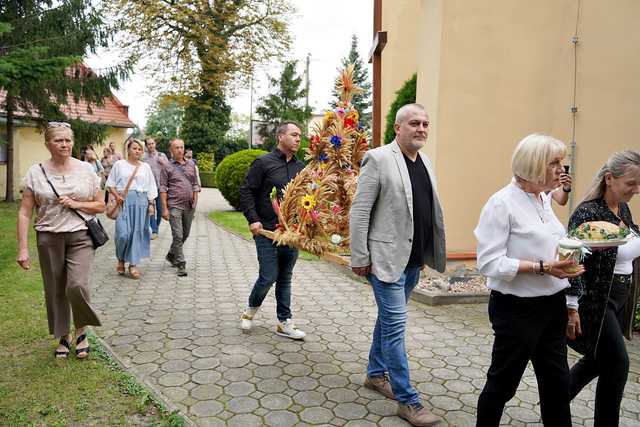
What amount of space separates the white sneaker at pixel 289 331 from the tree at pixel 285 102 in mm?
37231

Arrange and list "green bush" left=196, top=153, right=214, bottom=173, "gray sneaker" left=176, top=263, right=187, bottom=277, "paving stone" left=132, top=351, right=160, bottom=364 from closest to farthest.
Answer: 1. "paving stone" left=132, top=351, right=160, bottom=364
2. "gray sneaker" left=176, top=263, right=187, bottom=277
3. "green bush" left=196, top=153, right=214, bottom=173

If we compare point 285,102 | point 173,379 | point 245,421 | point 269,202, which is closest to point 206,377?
point 173,379

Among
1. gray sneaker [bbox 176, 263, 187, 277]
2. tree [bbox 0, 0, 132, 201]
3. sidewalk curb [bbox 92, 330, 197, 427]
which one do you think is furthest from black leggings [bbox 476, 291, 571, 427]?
tree [bbox 0, 0, 132, 201]

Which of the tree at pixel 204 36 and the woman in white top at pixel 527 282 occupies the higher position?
the tree at pixel 204 36

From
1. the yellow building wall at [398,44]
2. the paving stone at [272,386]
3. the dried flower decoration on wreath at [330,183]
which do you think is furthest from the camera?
the yellow building wall at [398,44]

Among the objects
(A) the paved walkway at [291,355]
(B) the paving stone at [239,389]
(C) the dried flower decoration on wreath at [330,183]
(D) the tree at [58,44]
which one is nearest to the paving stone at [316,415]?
(A) the paved walkway at [291,355]

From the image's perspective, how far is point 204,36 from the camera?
93.0ft

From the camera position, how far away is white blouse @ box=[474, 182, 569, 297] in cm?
267

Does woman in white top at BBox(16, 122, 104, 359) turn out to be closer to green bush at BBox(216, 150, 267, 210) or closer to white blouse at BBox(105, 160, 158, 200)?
white blouse at BBox(105, 160, 158, 200)

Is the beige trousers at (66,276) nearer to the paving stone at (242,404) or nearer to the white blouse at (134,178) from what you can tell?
the paving stone at (242,404)

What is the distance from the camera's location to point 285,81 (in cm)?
4356

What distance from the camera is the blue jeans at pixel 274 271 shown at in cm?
500

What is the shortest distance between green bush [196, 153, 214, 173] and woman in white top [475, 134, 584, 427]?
3418cm

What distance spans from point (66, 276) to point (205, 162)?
1267 inches
